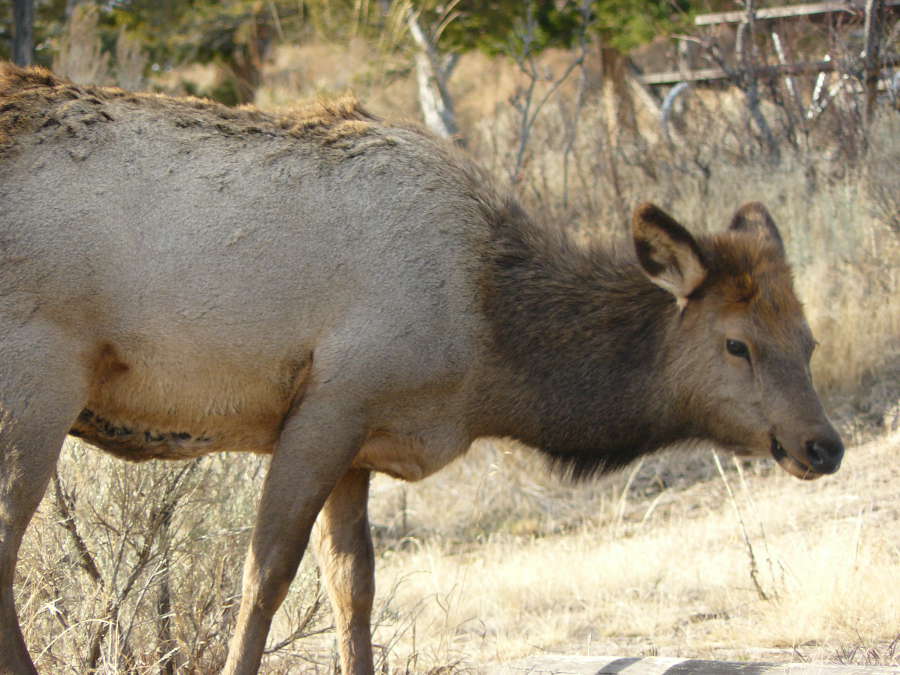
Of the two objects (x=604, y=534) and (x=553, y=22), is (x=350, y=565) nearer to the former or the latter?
(x=604, y=534)

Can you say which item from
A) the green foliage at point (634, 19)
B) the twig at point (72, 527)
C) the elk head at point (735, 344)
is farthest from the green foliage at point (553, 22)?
the twig at point (72, 527)

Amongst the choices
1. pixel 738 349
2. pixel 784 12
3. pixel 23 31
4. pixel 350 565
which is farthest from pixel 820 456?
pixel 784 12

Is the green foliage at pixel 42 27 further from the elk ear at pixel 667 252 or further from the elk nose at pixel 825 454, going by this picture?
the elk nose at pixel 825 454

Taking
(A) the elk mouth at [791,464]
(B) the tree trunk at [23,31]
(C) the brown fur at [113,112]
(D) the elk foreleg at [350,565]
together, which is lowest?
(D) the elk foreleg at [350,565]

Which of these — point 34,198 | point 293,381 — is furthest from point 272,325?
point 34,198

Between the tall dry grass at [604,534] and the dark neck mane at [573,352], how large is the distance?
0.30 metres

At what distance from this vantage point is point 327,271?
4.79 metres

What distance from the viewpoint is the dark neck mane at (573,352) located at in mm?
5199

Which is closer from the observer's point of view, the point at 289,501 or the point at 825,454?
the point at 289,501

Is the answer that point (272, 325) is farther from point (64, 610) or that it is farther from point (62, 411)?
point (64, 610)

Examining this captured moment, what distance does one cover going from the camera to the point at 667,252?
5.21 metres

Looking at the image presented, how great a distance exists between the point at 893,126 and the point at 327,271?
9.92 metres

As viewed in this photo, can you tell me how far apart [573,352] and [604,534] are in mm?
4863

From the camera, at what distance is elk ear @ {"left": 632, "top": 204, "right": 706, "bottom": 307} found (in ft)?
16.6
